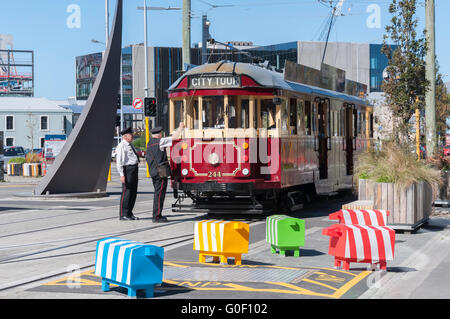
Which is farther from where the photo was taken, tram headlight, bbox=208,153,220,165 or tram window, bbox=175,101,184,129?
tram window, bbox=175,101,184,129

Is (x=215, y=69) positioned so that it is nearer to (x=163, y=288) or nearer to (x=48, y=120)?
(x=163, y=288)

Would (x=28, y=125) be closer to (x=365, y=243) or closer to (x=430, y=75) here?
(x=430, y=75)

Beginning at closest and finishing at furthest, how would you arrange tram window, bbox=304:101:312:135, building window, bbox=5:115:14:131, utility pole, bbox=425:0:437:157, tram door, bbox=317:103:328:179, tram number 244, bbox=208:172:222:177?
tram number 244, bbox=208:172:222:177
tram window, bbox=304:101:312:135
tram door, bbox=317:103:328:179
utility pole, bbox=425:0:437:157
building window, bbox=5:115:14:131

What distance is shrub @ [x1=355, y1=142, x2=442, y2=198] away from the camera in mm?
13305

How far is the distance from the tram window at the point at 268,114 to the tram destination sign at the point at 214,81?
2.40 ft

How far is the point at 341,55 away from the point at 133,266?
347 feet

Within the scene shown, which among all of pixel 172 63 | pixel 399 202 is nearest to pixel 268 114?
pixel 399 202

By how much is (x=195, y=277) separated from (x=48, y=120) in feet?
245

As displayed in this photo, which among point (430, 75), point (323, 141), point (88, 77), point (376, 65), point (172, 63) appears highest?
point (172, 63)

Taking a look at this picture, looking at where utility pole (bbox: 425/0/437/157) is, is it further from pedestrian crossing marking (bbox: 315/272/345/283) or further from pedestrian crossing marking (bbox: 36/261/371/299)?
pedestrian crossing marking (bbox: 36/261/371/299)

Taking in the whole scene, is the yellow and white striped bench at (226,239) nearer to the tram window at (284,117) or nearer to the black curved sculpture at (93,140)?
the tram window at (284,117)

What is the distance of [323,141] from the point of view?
1827 centimetres

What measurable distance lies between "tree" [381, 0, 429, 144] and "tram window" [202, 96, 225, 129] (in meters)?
5.12

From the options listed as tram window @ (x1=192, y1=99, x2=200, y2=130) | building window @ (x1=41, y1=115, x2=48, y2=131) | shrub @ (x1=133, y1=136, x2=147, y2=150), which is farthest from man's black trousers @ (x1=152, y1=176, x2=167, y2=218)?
building window @ (x1=41, y1=115, x2=48, y2=131)
